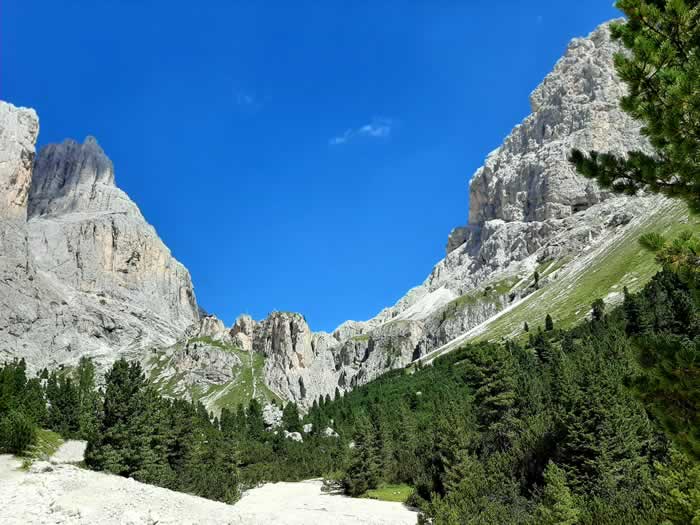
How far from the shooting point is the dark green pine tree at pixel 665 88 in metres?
9.38

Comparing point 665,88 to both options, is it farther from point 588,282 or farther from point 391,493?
point 588,282

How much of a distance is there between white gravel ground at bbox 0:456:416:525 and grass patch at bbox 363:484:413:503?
9.74 metres

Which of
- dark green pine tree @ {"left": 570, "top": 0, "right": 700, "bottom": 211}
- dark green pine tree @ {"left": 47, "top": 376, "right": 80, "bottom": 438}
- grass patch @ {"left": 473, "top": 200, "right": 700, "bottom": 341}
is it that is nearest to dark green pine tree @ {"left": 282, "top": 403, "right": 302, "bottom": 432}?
dark green pine tree @ {"left": 47, "top": 376, "right": 80, "bottom": 438}

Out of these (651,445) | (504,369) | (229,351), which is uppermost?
(229,351)

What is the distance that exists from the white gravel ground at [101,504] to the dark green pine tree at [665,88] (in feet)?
86.3

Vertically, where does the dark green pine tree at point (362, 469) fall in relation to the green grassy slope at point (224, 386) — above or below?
below

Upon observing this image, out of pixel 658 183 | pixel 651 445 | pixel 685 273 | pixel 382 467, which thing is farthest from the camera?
pixel 382 467

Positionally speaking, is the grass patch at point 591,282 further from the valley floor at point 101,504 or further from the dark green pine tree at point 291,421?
the valley floor at point 101,504

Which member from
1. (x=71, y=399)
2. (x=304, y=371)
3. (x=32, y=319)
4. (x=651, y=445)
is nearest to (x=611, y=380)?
(x=651, y=445)

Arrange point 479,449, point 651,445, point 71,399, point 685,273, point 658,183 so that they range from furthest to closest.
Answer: point 71,399 → point 479,449 → point 651,445 → point 658,183 → point 685,273

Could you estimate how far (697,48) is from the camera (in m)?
9.78

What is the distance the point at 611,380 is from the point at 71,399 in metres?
79.0

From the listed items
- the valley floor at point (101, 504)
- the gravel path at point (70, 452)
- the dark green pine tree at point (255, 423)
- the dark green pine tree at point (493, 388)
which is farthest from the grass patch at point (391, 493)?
the dark green pine tree at point (255, 423)

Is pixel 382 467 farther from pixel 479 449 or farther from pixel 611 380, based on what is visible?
pixel 611 380
